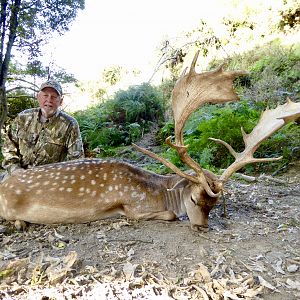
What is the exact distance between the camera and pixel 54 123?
214 inches

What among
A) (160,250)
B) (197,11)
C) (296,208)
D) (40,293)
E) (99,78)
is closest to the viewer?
(40,293)

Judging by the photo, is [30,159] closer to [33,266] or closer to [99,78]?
[33,266]

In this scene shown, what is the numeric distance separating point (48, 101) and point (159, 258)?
3.35 meters

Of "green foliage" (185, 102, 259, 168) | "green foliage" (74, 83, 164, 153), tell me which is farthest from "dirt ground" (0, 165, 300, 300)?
"green foliage" (74, 83, 164, 153)

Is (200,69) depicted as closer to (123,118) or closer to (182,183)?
(123,118)

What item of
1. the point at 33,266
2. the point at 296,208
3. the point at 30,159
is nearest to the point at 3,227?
the point at 33,266

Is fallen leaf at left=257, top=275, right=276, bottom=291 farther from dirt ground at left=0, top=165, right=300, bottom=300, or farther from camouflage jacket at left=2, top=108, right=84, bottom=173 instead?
camouflage jacket at left=2, top=108, right=84, bottom=173

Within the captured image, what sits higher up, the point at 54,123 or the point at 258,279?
the point at 54,123

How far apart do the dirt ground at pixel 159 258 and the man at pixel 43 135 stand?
5.25 feet

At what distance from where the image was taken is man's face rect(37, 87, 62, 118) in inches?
210

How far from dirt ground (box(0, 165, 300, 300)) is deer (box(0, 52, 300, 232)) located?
0.13 metres

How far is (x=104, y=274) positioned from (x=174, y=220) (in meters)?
1.47

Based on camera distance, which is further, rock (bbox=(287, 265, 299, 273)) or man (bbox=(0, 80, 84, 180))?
man (bbox=(0, 80, 84, 180))

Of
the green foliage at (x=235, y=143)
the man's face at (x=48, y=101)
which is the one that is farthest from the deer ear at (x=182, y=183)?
the man's face at (x=48, y=101)
